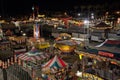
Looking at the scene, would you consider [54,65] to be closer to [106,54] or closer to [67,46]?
[106,54]

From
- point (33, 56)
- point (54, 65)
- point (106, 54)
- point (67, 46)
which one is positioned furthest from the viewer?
point (67, 46)

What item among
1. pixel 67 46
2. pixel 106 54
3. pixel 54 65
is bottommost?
pixel 54 65

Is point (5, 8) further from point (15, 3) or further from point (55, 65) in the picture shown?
point (55, 65)

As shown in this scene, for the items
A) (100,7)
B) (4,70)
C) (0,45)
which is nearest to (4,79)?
(4,70)

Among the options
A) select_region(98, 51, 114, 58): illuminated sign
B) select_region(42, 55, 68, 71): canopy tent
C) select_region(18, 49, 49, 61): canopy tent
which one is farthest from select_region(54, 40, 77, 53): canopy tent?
select_region(98, 51, 114, 58): illuminated sign

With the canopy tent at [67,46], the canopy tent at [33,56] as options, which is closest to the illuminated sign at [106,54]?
the canopy tent at [33,56]

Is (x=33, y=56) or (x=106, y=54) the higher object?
(x=106, y=54)

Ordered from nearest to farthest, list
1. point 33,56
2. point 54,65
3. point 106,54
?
point 106,54, point 54,65, point 33,56

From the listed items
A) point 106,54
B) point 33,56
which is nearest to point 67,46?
point 33,56

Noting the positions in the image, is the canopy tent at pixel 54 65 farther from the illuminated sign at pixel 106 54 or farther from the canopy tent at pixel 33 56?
the illuminated sign at pixel 106 54

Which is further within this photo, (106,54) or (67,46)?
(67,46)

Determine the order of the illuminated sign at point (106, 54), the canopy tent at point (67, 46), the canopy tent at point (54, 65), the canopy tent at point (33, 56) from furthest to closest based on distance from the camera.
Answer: the canopy tent at point (67, 46) < the canopy tent at point (33, 56) < the canopy tent at point (54, 65) < the illuminated sign at point (106, 54)
